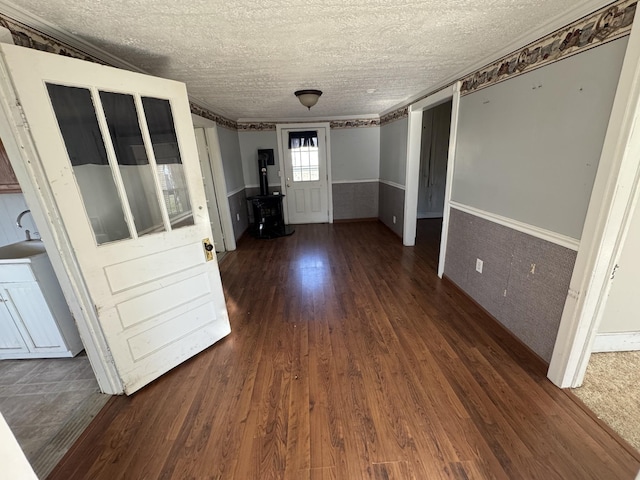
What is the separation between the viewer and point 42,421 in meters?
1.56

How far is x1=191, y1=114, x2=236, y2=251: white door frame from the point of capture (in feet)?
12.4

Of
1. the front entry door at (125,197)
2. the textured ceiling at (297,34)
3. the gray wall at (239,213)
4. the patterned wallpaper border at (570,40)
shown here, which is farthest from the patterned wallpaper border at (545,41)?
the gray wall at (239,213)

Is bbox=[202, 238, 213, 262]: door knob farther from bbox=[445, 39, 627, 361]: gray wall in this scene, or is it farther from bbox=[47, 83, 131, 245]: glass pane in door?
bbox=[445, 39, 627, 361]: gray wall

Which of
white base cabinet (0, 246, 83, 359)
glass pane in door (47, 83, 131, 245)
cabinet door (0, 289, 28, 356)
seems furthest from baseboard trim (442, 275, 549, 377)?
cabinet door (0, 289, 28, 356)

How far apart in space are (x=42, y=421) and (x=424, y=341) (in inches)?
99.1

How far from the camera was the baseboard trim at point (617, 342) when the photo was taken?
72.9 inches

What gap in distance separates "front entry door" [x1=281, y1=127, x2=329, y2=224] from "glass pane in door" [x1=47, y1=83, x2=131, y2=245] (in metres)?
4.12

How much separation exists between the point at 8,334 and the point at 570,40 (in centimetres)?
411

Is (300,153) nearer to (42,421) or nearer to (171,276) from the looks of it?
(171,276)

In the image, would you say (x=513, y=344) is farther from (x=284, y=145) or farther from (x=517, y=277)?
(x=284, y=145)

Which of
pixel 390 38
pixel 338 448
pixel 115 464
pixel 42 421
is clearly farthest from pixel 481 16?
pixel 42 421

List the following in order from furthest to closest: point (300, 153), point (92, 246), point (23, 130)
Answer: point (300, 153)
point (92, 246)
point (23, 130)

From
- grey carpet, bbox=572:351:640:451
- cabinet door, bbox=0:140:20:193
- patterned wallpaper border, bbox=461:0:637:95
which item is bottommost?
grey carpet, bbox=572:351:640:451

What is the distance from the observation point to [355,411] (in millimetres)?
1542
